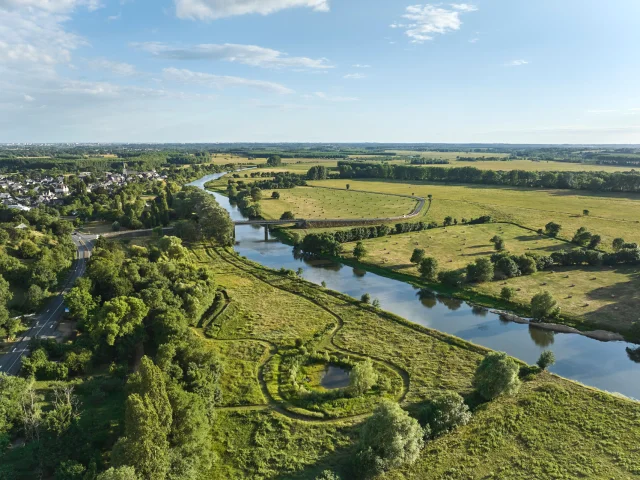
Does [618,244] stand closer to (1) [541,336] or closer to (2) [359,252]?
(1) [541,336]

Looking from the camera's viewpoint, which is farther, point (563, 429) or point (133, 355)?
point (133, 355)

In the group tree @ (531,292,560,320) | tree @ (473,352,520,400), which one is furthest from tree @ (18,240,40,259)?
tree @ (531,292,560,320)

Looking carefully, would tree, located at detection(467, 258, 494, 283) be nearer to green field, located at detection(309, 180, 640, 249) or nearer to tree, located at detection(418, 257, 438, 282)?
tree, located at detection(418, 257, 438, 282)

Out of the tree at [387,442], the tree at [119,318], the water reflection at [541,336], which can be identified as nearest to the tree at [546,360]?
the water reflection at [541,336]

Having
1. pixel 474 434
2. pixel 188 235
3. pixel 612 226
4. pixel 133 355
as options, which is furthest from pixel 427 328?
pixel 612 226

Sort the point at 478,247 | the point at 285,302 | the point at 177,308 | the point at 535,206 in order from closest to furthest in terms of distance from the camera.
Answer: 1. the point at 177,308
2. the point at 285,302
3. the point at 478,247
4. the point at 535,206

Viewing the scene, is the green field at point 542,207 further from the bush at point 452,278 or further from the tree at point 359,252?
the tree at point 359,252

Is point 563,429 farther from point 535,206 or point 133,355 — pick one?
point 535,206
